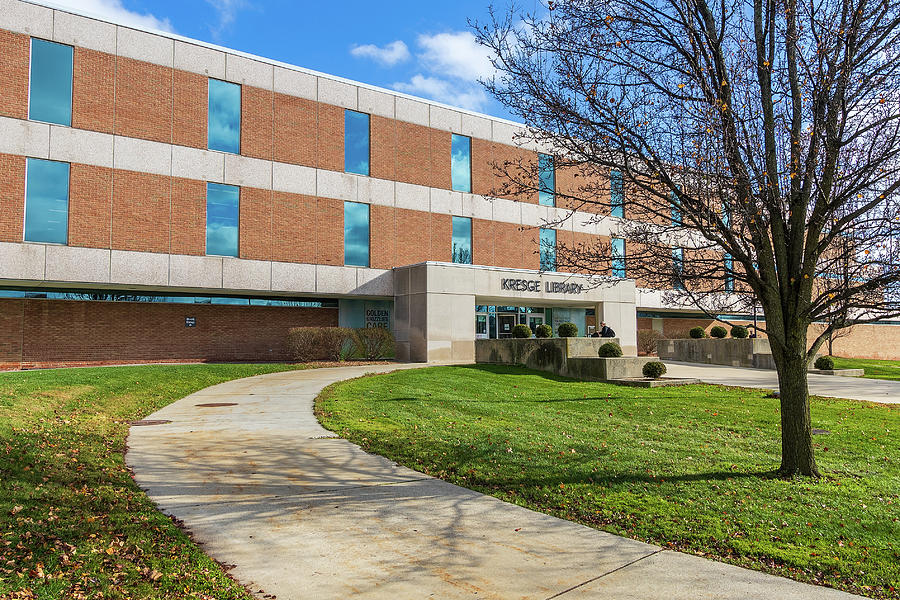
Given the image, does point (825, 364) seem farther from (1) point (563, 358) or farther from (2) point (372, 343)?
(2) point (372, 343)

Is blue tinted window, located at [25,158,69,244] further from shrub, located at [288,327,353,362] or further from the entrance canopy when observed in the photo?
the entrance canopy

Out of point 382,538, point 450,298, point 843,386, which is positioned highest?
point 450,298

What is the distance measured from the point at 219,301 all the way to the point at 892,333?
4962 centimetres

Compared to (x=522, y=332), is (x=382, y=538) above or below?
below

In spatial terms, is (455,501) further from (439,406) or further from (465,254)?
(465,254)

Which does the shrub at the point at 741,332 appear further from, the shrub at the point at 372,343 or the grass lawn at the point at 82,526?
the shrub at the point at 372,343

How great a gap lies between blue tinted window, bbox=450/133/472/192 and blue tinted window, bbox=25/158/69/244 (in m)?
17.1

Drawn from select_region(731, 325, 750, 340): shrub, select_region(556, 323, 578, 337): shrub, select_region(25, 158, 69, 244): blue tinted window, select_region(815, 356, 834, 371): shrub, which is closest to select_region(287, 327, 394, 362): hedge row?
select_region(556, 323, 578, 337): shrub

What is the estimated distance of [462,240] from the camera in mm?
33562

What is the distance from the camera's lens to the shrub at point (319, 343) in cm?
2667

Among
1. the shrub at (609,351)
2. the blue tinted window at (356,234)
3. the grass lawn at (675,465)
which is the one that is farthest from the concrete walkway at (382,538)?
the blue tinted window at (356,234)

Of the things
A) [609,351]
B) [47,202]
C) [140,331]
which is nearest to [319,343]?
[140,331]

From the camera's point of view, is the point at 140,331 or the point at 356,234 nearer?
the point at 140,331

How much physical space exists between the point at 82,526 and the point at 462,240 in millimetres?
29109
